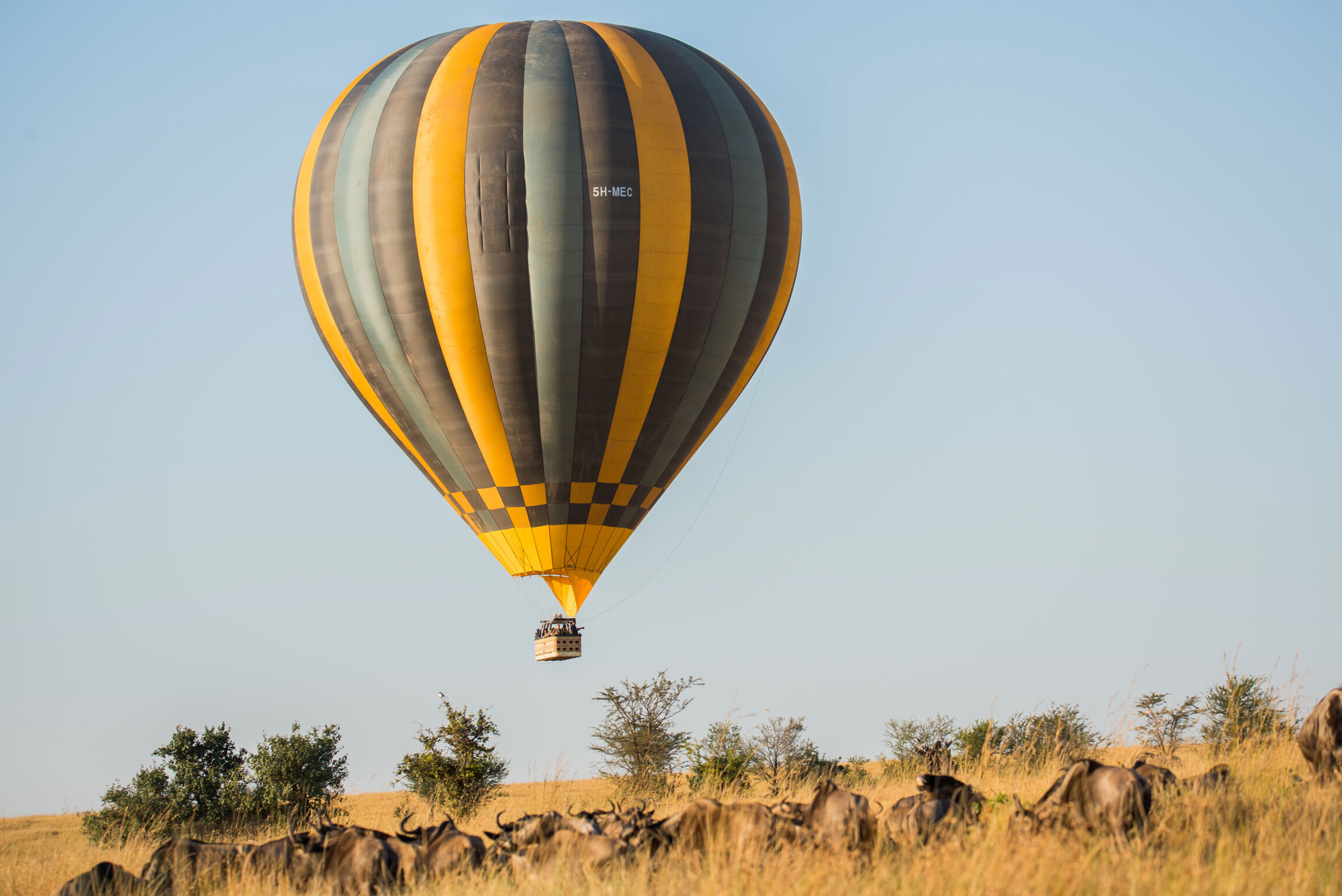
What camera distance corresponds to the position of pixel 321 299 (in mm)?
27375

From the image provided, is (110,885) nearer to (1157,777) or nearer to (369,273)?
(1157,777)

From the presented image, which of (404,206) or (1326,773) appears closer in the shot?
(1326,773)

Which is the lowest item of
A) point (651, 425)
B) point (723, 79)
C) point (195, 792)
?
point (195, 792)

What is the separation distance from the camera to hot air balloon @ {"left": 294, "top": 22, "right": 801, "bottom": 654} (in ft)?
84.5

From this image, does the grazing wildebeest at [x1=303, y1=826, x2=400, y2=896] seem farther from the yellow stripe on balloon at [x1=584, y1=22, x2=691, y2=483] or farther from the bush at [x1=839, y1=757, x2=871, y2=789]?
the yellow stripe on balloon at [x1=584, y1=22, x2=691, y2=483]

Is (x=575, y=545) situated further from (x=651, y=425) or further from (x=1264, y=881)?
(x=1264, y=881)

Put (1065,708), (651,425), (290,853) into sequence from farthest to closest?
(1065,708) → (651,425) → (290,853)

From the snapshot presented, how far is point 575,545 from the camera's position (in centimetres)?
2755

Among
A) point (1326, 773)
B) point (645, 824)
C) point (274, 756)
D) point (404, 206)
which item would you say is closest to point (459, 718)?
point (274, 756)

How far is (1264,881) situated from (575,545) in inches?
819

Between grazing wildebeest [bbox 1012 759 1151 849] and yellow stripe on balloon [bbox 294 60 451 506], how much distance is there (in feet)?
66.6

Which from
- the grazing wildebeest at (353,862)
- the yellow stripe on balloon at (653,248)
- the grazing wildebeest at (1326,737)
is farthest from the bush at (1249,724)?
the yellow stripe on balloon at (653,248)

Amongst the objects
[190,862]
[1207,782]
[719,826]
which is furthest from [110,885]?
[1207,782]

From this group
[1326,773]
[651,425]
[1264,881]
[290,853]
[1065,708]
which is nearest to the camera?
[1264,881]
